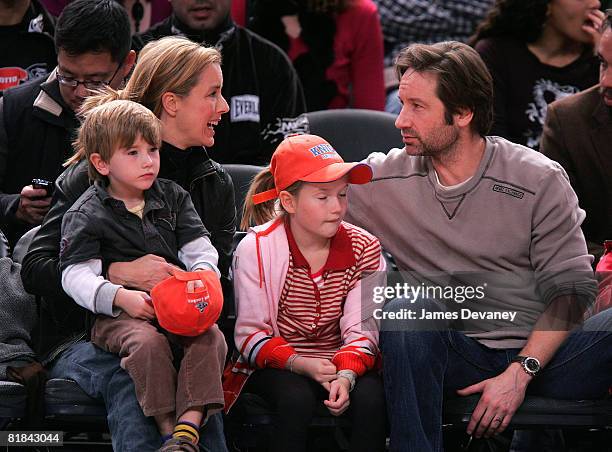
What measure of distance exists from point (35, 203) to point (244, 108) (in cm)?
107

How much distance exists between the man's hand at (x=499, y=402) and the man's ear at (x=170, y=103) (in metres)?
1.24

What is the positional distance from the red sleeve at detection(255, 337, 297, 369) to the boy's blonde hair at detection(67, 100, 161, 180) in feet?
2.16

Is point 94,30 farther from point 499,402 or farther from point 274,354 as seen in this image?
point 499,402

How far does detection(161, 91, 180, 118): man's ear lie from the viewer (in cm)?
376

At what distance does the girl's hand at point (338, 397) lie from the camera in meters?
3.45

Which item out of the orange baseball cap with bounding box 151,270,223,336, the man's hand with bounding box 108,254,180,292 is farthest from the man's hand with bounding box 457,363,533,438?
the man's hand with bounding box 108,254,180,292

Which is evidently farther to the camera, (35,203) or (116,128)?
(35,203)

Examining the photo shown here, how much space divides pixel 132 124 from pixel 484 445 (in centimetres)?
150

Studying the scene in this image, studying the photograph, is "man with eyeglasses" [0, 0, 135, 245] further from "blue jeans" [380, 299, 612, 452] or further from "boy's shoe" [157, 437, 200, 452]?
"blue jeans" [380, 299, 612, 452]

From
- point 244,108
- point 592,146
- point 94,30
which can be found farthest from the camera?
point 244,108

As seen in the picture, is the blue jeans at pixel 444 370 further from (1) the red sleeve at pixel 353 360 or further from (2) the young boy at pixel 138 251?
(2) the young boy at pixel 138 251

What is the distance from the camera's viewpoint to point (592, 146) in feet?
14.1

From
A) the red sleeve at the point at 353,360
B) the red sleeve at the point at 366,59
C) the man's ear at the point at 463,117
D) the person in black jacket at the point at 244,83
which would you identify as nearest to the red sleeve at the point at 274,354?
the red sleeve at the point at 353,360

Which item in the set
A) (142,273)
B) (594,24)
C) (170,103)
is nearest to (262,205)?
(170,103)
